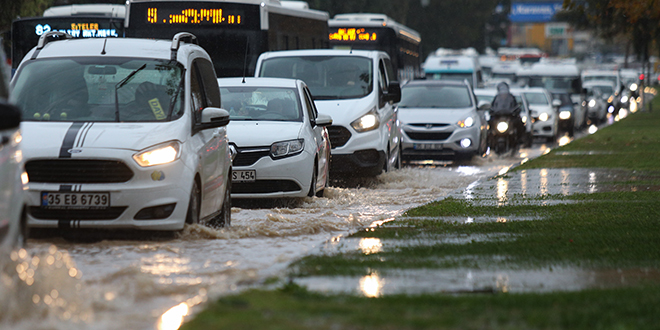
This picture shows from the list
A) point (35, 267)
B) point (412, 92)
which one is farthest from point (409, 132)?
point (35, 267)

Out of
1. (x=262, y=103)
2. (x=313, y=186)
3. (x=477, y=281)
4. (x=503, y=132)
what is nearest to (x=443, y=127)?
(x=503, y=132)

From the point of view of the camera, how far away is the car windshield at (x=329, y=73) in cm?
1681

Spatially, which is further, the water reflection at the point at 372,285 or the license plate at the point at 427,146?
the license plate at the point at 427,146

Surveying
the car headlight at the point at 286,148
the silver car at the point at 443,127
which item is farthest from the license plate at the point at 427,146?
the car headlight at the point at 286,148

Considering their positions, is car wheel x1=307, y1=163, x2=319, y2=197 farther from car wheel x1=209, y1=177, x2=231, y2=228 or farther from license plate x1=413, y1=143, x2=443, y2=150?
license plate x1=413, y1=143, x2=443, y2=150

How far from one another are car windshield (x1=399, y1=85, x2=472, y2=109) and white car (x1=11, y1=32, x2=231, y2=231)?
12734 millimetres

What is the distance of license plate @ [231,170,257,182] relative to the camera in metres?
12.8

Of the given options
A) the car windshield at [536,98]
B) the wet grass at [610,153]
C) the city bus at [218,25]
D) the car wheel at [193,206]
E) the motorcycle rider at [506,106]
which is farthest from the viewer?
the car windshield at [536,98]

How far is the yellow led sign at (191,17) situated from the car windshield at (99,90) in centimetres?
960

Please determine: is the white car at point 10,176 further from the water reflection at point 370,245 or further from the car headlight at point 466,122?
the car headlight at point 466,122

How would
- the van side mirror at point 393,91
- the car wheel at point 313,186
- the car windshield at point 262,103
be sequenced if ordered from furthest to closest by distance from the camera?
the van side mirror at point 393,91, the car windshield at point 262,103, the car wheel at point 313,186

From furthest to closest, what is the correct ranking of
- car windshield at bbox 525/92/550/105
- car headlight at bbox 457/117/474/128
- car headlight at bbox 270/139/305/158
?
car windshield at bbox 525/92/550/105
car headlight at bbox 457/117/474/128
car headlight at bbox 270/139/305/158

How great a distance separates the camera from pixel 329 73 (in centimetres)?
1703

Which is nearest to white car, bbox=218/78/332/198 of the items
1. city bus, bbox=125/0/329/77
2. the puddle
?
city bus, bbox=125/0/329/77
